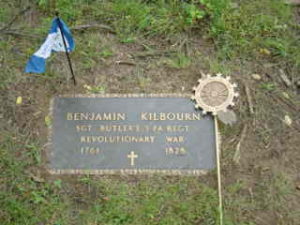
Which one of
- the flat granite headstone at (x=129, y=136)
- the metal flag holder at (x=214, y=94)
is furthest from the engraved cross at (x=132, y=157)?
the metal flag holder at (x=214, y=94)

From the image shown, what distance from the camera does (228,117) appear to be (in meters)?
3.99

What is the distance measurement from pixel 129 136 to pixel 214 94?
0.90 meters

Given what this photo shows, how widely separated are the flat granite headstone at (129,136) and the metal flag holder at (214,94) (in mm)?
68

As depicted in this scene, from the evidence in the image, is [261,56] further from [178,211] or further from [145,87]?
[178,211]

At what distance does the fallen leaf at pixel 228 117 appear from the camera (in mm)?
3961

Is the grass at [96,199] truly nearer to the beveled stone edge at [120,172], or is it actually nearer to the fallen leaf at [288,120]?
the beveled stone edge at [120,172]

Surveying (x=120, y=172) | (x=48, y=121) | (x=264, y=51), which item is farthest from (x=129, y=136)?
(x=264, y=51)

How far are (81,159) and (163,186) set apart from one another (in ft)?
2.52

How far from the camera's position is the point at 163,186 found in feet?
12.3

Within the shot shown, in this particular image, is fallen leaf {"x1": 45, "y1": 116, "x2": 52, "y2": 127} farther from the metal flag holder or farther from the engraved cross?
the metal flag holder

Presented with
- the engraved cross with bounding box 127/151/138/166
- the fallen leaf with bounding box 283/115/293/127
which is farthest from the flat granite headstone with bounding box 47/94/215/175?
the fallen leaf with bounding box 283/115/293/127

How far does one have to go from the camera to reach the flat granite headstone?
381 centimetres

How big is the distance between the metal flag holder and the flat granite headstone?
0.07 m

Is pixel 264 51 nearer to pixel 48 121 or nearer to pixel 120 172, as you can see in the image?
pixel 120 172
